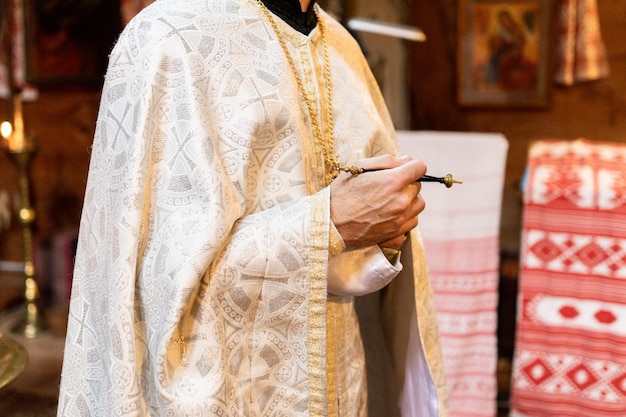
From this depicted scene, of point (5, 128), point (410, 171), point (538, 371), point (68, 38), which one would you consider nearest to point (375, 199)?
point (410, 171)

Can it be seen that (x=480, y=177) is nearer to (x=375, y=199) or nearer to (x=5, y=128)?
(x=375, y=199)

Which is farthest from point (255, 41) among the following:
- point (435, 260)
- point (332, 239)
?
point (435, 260)

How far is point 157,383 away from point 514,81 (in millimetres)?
2488

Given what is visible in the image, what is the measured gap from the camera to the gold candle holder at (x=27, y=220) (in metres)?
2.78

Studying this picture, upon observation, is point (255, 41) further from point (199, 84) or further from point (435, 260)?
point (435, 260)

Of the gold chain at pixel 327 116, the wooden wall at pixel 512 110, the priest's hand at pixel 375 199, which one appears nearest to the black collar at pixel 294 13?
the gold chain at pixel 327 116

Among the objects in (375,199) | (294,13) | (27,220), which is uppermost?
(294,13)

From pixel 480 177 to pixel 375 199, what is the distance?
1.56 meters

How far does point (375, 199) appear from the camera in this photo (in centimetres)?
86

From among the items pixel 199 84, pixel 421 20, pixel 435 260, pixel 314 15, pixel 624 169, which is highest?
pixel 421 20

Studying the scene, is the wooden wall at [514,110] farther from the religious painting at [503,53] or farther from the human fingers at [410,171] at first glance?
the human fingers at [410,171]

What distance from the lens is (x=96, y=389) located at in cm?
88

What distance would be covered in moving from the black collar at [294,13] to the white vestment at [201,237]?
0.14 ft

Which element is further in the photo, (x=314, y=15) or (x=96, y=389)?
(x=314, y=15)
